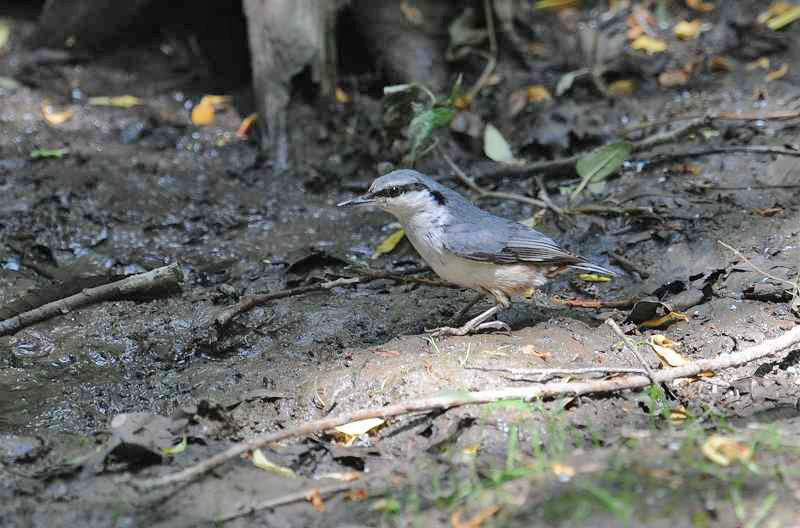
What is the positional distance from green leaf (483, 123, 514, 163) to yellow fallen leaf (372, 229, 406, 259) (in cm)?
105

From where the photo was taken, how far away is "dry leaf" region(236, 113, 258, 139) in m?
7.61

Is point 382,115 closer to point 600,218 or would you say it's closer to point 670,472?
point 600,218

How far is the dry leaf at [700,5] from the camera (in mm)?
8477

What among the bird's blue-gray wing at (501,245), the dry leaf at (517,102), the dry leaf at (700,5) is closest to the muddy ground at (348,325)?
the dry leaf at (517,102)

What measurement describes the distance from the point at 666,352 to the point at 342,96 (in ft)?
14.2

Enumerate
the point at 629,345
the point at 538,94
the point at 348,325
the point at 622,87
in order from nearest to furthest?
the point at 629,345, the point at 348,325, the point at 538,94, the point at 622,87

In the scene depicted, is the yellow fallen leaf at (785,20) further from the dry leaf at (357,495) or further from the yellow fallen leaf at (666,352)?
the dry leaf at (357,495)

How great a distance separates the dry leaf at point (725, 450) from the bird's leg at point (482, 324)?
1.73m

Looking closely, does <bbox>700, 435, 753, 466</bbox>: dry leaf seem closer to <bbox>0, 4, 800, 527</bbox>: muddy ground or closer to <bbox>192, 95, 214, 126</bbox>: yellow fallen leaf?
<bbox>0, 4, 800, 527</bbox>: muddy ground

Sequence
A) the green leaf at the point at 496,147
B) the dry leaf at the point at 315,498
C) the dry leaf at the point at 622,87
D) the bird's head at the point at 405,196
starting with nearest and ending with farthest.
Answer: the dry leaf at the point at 315,498
the bird's head at the point at 405,196
the green leaf at the point at 496,147
the dry leaf at the point at 622,87

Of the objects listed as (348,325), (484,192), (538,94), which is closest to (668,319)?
(348,325)

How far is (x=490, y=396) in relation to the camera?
3855mm

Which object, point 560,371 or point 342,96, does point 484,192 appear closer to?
point 342,96

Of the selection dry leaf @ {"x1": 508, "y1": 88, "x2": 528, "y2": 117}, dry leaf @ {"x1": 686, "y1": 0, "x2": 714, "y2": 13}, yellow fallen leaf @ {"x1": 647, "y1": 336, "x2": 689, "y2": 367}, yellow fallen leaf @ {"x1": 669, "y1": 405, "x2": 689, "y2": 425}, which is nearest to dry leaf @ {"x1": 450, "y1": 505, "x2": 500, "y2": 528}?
yellow fallen leaf @ {"x1": 669, "y1": 405, "x2": 689, "y2": 425}
